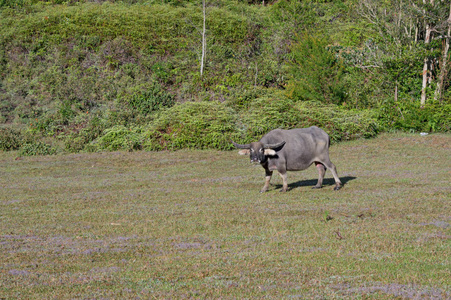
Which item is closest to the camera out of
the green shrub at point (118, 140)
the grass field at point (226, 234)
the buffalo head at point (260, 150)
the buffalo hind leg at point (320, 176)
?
the grass field at point (226, 234)

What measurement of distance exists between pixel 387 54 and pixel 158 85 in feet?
42.2

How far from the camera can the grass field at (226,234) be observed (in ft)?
23.3

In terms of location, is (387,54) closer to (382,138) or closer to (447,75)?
(447,75)

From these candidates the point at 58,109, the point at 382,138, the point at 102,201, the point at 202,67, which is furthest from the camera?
the point at 202,67

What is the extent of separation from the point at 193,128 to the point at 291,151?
33.1ft

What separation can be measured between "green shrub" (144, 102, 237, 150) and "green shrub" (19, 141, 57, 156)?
14.6ft

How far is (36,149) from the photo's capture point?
24.1m

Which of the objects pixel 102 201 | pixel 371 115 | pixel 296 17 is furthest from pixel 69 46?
pixel 102 201

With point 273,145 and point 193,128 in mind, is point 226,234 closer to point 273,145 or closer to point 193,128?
point 273,145

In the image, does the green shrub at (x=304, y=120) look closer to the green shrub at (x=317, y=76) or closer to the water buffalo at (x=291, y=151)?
the green shrub at (x=317, y=76)

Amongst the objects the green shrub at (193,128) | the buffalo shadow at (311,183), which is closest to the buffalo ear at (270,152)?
the buffalo shadow at (311,183)

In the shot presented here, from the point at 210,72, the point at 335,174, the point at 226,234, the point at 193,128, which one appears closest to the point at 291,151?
the point at 335,174

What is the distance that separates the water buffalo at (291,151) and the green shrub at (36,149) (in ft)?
41.6

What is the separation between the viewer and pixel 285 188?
48.5ft
